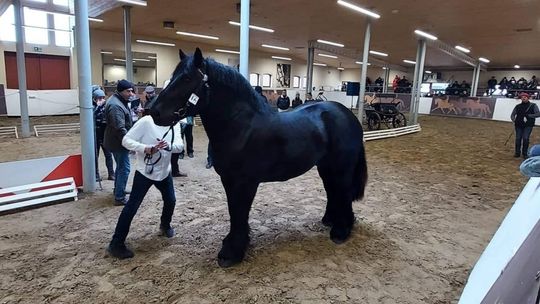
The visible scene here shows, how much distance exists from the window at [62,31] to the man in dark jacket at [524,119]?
1751cm

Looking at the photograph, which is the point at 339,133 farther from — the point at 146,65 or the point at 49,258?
the point at 146,65

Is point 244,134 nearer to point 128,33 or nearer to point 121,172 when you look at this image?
point 121,172

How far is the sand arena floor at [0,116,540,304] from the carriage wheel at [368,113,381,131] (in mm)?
6550

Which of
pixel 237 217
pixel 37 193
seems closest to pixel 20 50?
pixel 37 193

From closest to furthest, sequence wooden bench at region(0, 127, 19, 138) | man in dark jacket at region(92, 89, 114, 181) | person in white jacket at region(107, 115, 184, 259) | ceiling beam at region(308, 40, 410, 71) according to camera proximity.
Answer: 1. person in white jacket at region(107, 115, 184, 259)
2. man in dark jacket at region(92, 89, 114, 181)
3. wooden bench at region(0, 127, 19, 138)
4. ceiling beam at region(308, 40, 410, 71)

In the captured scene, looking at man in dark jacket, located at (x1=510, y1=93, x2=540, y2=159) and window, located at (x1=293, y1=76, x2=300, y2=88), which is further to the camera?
window, located at (x1=293, y1=76, x2=300, y2=88)

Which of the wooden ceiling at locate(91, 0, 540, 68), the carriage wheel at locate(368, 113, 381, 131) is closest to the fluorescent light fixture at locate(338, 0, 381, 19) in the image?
the wooden ceiling at locate(91, 0, 540, 68)

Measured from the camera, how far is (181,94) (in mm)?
2295

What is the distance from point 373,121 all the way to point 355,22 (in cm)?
370

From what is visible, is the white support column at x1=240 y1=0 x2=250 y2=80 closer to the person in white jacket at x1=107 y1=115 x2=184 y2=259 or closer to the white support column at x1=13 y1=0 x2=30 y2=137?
the person in white jacket at x1=107 y1=115 x2=184 y2=259

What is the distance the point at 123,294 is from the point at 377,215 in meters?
2.83

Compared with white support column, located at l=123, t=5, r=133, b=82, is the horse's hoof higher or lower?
lower

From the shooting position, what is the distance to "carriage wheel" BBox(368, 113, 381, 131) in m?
11.6

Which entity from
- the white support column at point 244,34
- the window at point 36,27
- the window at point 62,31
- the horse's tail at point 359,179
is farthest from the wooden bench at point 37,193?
the window at point 62,31
